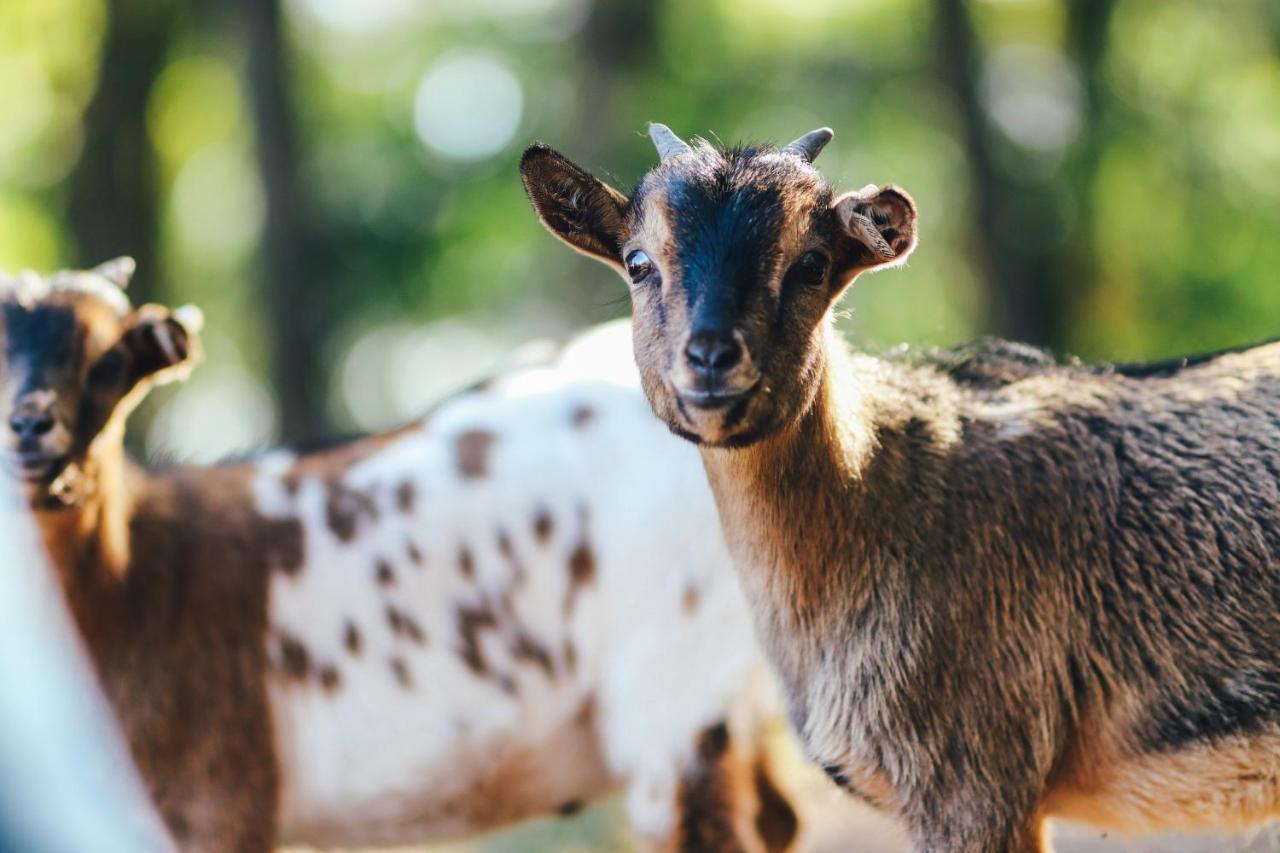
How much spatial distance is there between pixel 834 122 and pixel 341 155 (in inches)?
363

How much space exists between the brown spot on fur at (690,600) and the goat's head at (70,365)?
2033 mm

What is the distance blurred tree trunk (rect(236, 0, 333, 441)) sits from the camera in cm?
1392

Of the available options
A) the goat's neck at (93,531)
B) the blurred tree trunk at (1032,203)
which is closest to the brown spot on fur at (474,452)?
the goat's neck at (93,531)

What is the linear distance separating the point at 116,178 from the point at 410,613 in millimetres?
12243

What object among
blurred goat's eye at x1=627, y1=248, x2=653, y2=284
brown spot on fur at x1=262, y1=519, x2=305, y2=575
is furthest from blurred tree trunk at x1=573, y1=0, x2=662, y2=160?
blurred goat's eye at x1=627, y1=248, x2=653, y2=284

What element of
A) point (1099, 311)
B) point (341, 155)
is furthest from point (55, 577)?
point (341, 155)

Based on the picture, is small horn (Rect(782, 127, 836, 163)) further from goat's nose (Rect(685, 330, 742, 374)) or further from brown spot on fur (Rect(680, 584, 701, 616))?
brown spot on fur (Rect(680, 584, 701, 616))

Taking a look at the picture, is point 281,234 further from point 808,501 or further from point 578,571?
point 808,501

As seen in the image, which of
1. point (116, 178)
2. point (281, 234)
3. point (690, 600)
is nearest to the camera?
point (690, 600)

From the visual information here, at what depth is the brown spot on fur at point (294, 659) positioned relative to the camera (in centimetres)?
579

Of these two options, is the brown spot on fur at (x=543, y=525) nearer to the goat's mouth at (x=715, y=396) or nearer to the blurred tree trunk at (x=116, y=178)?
the goat's mouth at (x=715, y=396)

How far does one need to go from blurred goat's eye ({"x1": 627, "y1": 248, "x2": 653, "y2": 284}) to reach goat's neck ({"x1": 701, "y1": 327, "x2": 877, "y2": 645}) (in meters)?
0.50

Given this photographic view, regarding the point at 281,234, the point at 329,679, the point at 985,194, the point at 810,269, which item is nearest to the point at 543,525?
the point at 329,679

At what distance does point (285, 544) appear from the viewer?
5.95 metres
